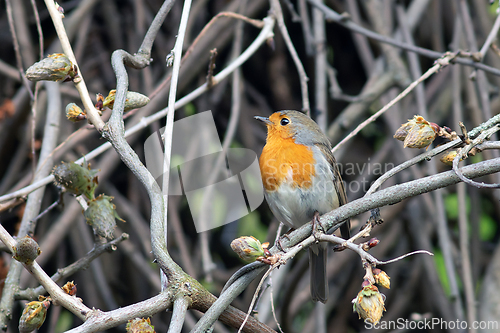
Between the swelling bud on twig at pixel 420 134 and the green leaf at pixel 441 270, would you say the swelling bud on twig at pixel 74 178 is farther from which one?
the green leaf at pixel 441 270

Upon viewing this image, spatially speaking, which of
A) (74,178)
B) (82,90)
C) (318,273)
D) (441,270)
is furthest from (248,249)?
(441,270)

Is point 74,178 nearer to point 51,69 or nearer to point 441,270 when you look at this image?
point 51,69

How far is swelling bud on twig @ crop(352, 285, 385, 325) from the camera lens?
1.03 metres

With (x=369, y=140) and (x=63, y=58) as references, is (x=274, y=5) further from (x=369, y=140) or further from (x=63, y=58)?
(x=369, y=140)

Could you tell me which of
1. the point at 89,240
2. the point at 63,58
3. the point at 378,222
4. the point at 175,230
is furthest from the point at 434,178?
the point at 89,240

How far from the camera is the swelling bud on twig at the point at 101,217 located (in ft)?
3.76

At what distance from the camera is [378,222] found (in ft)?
4.00

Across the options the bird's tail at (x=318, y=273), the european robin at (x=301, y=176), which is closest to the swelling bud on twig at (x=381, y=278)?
the european robin at (x=301, y=176)

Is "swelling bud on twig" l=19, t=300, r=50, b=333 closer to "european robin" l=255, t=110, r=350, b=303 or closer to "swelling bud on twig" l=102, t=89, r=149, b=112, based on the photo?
"swelling bud on twig" l=102, t=89, r=149, b=112

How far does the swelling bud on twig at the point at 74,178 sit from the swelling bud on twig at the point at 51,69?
233 mm

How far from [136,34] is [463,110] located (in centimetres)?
252

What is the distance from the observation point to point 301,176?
2.30 m

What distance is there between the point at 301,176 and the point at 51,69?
1.45m

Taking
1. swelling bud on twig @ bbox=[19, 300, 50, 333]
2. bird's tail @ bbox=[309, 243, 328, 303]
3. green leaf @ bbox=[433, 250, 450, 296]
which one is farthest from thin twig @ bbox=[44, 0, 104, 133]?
green leaf @ bbox=[433, 250, 450, 296]
